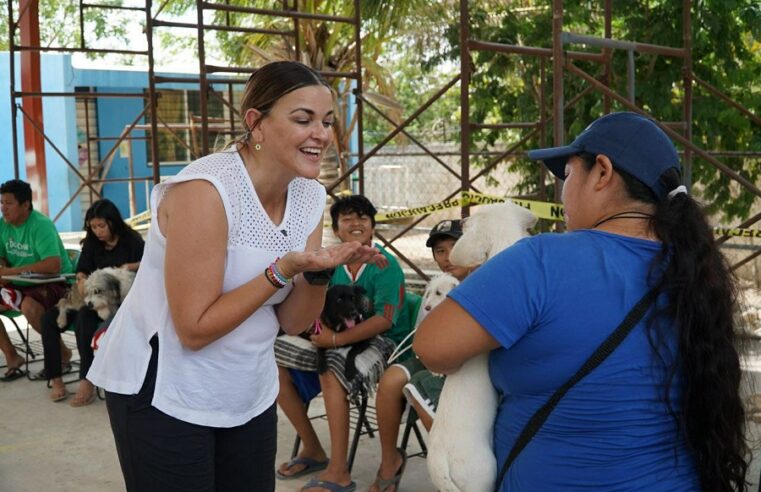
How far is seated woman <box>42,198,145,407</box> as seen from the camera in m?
6.42

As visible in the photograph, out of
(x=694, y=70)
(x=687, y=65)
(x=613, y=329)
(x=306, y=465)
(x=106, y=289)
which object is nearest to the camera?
(x=613, y=329)

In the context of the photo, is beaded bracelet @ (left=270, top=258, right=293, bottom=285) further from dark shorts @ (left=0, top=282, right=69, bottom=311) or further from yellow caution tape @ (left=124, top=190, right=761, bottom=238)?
dark shorts @ (left=0, top=282, right=69, bottom=311)

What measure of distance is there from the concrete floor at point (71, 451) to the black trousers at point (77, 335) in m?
0.24

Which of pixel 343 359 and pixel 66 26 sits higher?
pixel 66 26

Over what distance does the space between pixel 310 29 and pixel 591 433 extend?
39.2ft

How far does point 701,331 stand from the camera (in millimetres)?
1807

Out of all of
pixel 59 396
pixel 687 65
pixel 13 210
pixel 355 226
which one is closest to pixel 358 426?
pixel 355 226

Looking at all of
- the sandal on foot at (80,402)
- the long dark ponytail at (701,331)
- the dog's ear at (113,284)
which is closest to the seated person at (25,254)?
the sandal on foot at (80,402)

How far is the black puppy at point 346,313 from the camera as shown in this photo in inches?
178

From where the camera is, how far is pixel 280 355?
4.77 m

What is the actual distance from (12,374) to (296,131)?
5.89m

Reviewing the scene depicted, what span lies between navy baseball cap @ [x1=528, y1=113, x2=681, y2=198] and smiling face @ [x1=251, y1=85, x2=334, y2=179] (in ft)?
1.92

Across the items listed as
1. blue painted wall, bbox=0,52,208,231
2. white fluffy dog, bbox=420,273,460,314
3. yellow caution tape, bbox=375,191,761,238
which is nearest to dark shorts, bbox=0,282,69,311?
yellow caution tape, bbox=375,191,761,238

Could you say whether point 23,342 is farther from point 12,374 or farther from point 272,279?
point 272,279
